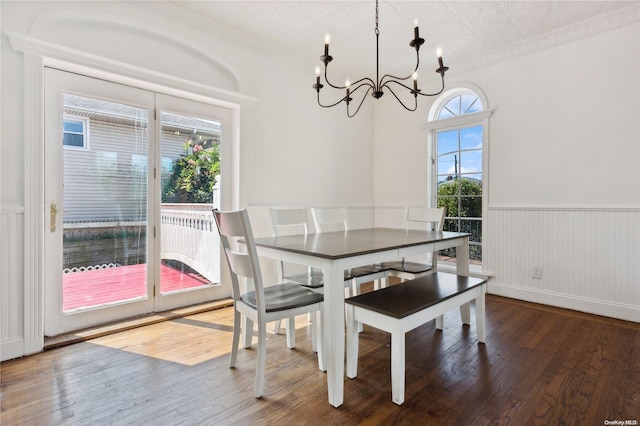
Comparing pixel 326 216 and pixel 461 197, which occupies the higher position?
pixel 461 197

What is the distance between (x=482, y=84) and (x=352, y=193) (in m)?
2.00

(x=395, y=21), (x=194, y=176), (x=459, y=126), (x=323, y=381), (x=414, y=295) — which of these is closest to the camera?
(x=323, y=381)

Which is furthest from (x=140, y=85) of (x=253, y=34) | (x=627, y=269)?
(x=627, y=269)

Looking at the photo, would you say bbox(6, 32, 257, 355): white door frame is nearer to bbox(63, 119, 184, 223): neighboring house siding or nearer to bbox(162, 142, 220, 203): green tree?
bbox(63, 119, 184, 223): neighboring house siding

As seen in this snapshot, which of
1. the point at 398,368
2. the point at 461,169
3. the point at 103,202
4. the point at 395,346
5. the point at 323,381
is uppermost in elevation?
the point at 461,169

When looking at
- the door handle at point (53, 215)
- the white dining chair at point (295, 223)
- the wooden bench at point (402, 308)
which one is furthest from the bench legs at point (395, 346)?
the door handle at point (53, 215)

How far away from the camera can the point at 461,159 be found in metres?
3.92

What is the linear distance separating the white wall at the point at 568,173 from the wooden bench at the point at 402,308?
1.51 metres

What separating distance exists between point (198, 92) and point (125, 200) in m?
1.14

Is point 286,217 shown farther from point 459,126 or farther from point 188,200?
point 459,126

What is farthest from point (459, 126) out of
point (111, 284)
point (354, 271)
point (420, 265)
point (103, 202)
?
point (111, 284)

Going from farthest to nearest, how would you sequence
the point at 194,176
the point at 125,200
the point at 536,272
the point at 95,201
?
the point at 536,272, the point at 194,176, the point at 125,200, the point at 95,201

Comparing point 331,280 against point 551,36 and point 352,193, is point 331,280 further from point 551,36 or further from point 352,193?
point 551,36

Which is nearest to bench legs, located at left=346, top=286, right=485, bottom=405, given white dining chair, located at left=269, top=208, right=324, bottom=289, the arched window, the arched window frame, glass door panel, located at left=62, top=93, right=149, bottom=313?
white dining chair, located at left=269, top=208, right=324, bottom=289
